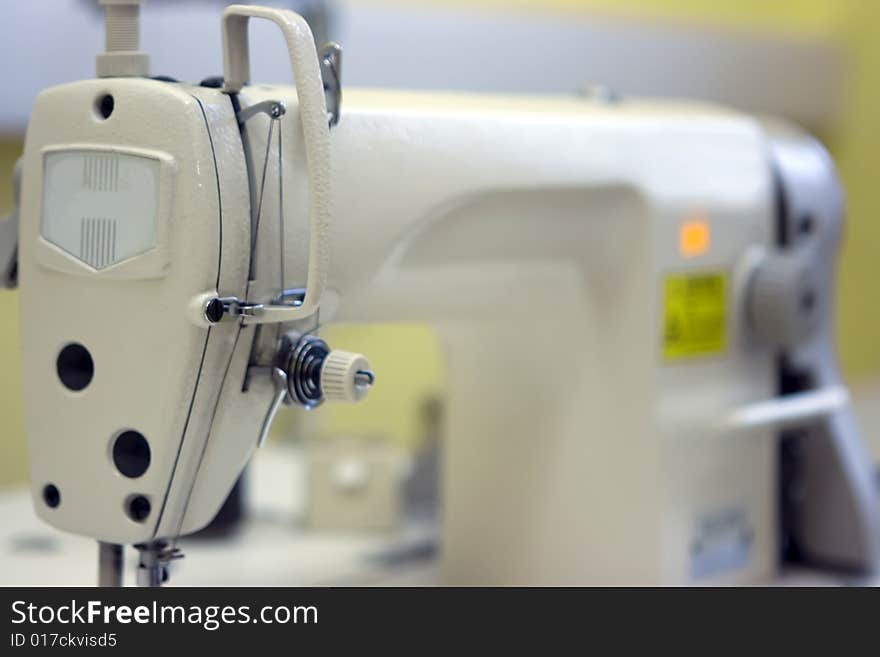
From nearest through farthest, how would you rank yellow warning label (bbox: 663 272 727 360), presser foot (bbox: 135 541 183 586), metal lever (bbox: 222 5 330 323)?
metal lever (bbox: 222 5 330 323)
presser foot (bbox: 135 541 183 586)
yellow warning label (bbox: 663 272 727 360)

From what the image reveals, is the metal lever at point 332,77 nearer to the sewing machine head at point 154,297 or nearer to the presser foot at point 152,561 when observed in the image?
the sewing machine head at point 154,297

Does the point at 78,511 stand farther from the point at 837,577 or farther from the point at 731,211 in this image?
the point at 837,577

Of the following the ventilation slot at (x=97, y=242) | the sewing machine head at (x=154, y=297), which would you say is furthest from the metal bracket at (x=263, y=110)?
the ventilation slot at (x=97, y=242)

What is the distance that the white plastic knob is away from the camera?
0.97m

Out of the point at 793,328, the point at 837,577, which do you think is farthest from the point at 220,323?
the point at 837,577

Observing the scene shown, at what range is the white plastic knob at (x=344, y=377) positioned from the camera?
97 centimetres

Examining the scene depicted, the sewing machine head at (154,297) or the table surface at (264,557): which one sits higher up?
the sewing machine head at (154,297)

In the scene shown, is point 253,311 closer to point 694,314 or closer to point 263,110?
point 263,110

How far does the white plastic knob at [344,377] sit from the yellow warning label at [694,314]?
1.50 feet

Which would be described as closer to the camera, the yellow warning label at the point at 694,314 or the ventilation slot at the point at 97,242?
the ventilation slot at the point at 97,242

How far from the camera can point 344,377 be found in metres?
0.97

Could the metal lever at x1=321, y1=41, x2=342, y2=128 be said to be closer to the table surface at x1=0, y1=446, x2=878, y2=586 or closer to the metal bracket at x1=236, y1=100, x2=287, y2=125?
the metal bracket at x1=236, y1=100, x2=287, y2=125

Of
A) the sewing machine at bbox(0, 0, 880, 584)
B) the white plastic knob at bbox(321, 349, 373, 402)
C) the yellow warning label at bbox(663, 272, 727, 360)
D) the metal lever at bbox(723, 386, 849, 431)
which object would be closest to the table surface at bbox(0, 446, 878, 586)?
the sewing machine at bbox(0, 0, 880, 584)
